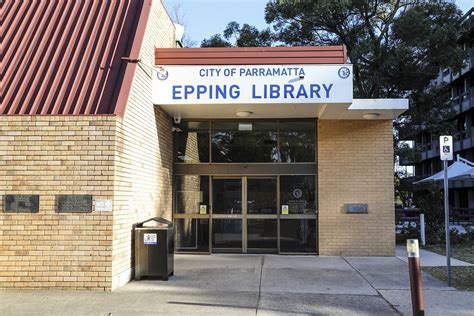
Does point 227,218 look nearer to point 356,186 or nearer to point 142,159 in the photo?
point 356,186

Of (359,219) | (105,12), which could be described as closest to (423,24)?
(359,219)

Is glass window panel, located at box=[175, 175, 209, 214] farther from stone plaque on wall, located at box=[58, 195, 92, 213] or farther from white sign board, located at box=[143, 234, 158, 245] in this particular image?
stone plaque on wall, located at box=[58, 195, 92, 213]

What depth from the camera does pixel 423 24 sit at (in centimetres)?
2002

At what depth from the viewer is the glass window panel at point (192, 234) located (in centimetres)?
1312

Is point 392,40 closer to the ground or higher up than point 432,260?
higher up

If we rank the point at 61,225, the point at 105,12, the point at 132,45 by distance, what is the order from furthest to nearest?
the point at 105,12 → the point at 132,45 → the point at 61,225

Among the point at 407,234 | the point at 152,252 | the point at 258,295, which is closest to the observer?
the point at 258,295

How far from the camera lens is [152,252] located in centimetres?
922

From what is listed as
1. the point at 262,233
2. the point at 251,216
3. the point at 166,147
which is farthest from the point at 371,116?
the point at 166,147

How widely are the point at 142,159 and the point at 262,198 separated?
4.09 metres

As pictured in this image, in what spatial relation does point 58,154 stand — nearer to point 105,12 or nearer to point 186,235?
point 105,12

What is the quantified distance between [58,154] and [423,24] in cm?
1665

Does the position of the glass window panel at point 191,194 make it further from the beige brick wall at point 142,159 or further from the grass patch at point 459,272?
the grass patch at point 459,272

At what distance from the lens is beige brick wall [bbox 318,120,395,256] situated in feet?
41.9
